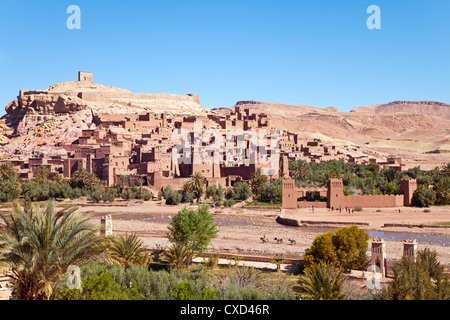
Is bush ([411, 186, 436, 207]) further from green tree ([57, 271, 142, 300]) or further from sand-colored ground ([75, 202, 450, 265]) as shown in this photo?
green tree ([57, 271, 142, 300])

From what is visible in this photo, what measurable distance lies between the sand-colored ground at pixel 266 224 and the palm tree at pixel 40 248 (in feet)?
37.3

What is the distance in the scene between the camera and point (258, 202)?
36.2 m

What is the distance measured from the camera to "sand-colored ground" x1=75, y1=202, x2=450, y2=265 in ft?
71.3

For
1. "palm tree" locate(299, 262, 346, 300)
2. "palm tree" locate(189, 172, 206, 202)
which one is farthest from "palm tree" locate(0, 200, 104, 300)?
"palm tree" locate(189, 172, 206, 202)

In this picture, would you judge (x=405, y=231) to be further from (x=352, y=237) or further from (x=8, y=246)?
(x=8, y=246)

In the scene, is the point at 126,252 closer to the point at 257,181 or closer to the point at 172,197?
the point at 172,197

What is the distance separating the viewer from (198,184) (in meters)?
37.2

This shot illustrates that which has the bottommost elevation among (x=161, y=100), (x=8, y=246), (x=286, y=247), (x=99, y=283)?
(x=286, y=247)

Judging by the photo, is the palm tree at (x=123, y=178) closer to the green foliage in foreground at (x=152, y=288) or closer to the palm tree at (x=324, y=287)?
the green foliage in foreground at (x=152, y=288)

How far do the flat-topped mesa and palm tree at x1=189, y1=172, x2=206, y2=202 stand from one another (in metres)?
24.8

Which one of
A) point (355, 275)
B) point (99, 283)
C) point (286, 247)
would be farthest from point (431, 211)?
point (99, 283)

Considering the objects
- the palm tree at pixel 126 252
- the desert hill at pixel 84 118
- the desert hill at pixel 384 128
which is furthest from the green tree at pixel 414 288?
the desert hill at pixel 384 128

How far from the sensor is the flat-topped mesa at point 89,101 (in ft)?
195
